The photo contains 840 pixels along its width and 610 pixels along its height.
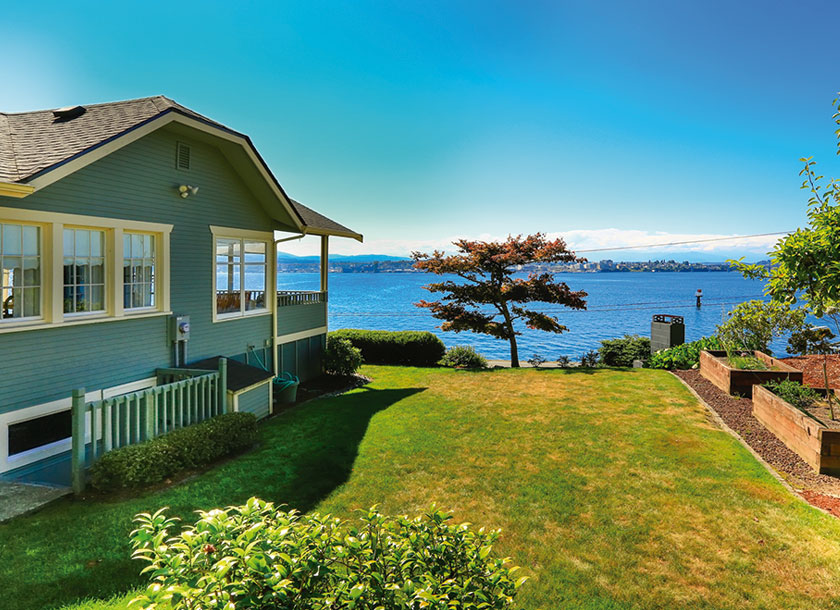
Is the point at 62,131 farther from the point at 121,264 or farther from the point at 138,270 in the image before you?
the point at 138,270

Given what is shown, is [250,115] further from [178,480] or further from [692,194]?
[692,194]

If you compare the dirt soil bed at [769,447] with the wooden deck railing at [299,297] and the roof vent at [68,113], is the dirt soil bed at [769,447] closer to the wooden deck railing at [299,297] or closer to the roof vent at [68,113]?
the wooden deck railing at [299,297]

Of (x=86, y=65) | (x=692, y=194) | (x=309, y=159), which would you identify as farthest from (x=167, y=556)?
(x=692, y=194)

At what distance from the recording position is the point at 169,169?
8.35 m

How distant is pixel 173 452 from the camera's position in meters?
6.32

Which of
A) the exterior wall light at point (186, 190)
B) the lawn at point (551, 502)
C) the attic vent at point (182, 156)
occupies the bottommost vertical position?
the lawn at point (551, 502)

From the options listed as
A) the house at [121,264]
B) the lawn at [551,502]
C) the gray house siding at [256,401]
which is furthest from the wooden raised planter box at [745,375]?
the gray house siding at [256,401]

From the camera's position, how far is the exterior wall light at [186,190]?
857 centimetres

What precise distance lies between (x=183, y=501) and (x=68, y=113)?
24.5 ft

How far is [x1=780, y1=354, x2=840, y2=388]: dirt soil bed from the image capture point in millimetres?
10750

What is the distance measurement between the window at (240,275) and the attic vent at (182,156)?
1.69 metres

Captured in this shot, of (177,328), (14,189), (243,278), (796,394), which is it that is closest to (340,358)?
(243,278)

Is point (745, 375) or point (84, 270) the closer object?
point (84, 270)

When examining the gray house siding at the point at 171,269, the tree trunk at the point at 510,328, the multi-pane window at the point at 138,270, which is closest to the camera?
the gray house siding at the point at 171,269
